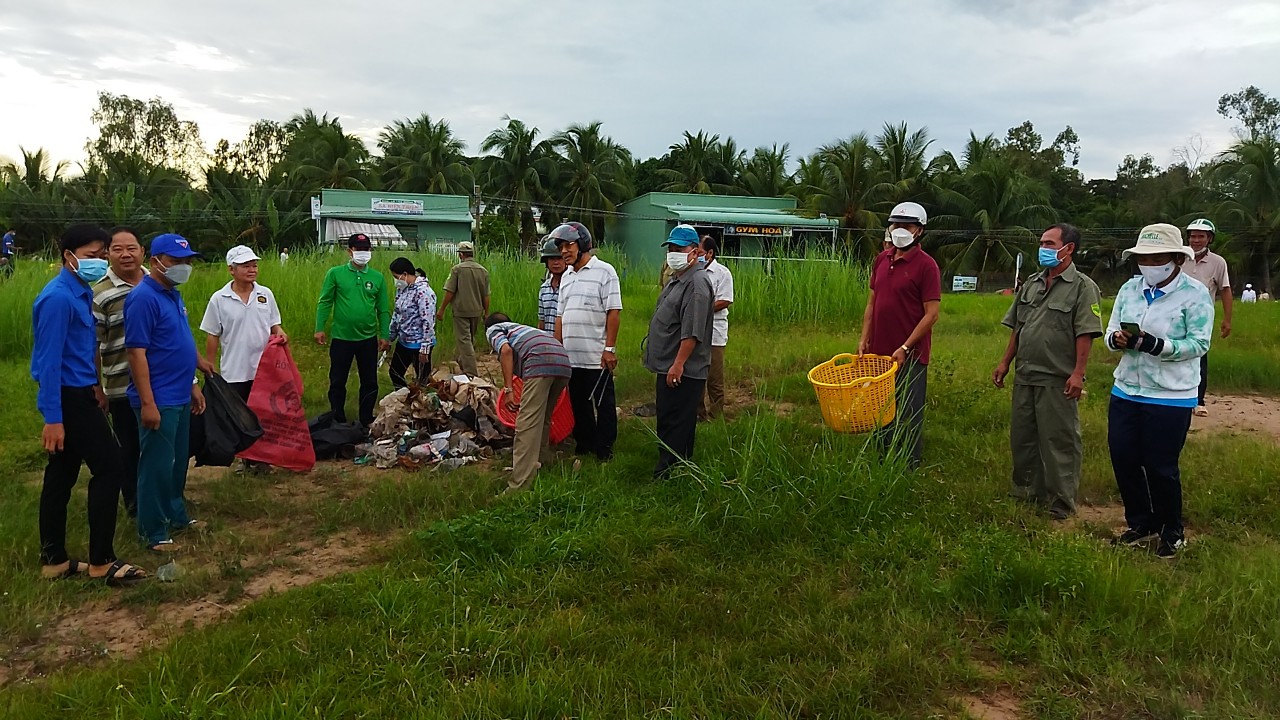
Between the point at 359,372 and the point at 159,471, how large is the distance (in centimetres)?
269

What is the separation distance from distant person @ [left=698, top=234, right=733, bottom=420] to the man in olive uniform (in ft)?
8.71

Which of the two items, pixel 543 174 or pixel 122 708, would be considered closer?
pixel 122 708

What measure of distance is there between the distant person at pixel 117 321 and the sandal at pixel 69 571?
60 cm

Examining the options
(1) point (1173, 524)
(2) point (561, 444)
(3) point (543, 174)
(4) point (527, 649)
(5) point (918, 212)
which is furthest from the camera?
(3) point (543, 174)

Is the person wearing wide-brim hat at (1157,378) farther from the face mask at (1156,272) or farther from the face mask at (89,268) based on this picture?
the face mask at (89,268)

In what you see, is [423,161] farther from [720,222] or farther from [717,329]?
[717,329]

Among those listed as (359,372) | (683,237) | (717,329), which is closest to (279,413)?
(359,372)

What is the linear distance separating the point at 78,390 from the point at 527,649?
249 cm

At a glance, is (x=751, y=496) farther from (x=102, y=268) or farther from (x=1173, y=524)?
(x=102, y=268)

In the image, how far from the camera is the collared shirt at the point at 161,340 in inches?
161

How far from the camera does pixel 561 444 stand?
6152mm

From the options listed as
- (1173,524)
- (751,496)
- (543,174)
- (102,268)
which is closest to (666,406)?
(751,496)

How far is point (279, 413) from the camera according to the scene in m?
5.64

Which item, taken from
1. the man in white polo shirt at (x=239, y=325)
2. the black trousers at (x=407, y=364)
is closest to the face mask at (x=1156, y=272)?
the man in white polo shirt at (x=239, y=325)
